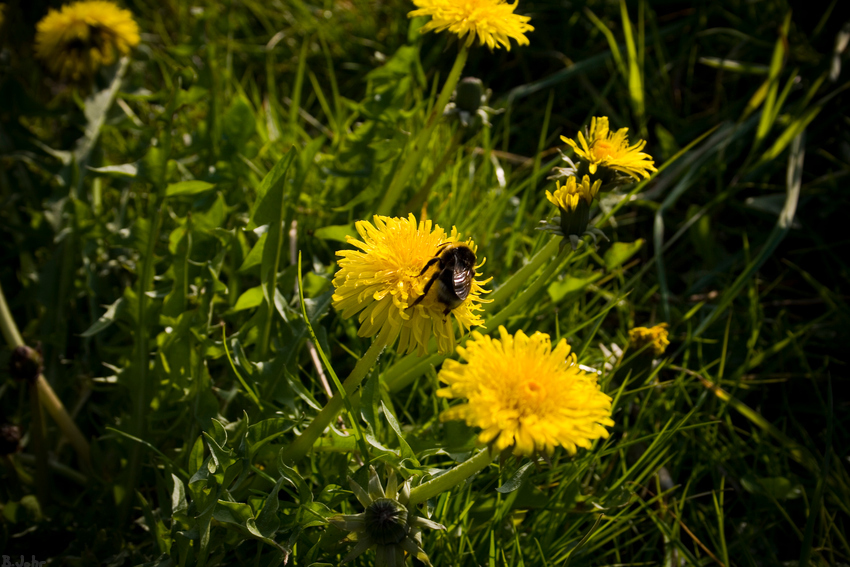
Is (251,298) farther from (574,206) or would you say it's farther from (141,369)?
(574,206)

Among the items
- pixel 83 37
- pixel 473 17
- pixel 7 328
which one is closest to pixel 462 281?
pixel 473 17

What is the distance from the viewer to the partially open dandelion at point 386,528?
40.1 inches

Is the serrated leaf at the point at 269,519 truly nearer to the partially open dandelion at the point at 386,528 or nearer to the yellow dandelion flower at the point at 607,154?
the partially open dandelion at the point at 386,528

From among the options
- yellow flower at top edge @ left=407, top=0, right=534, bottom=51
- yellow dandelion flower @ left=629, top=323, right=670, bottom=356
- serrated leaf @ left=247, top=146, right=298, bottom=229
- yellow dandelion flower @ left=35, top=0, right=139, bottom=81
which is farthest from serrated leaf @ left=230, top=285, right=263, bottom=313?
yellow dandelion flower @ left=35, top=0, right=139, bottom=81

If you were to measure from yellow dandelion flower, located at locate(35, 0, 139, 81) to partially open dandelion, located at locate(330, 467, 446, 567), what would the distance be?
1917 millimetres

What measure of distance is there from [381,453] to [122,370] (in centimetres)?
76

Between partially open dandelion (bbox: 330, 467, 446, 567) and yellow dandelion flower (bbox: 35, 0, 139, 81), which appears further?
yellow dandelion flower (bbox: 35, 0, 139, 81)

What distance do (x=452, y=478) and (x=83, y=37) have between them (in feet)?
6.56

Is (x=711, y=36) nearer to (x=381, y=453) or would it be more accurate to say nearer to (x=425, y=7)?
(x=425, y=7)

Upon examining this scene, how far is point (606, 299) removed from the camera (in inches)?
83.0

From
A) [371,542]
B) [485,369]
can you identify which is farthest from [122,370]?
[485,369]

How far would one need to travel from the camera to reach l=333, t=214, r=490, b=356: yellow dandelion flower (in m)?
1.00

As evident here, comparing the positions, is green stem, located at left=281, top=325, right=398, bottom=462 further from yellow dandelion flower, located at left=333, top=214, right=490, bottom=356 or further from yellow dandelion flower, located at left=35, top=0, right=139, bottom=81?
yellow dandelion flower, located at left=35, top=0, right=139, bottom=81

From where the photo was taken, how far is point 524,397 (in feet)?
2.95
